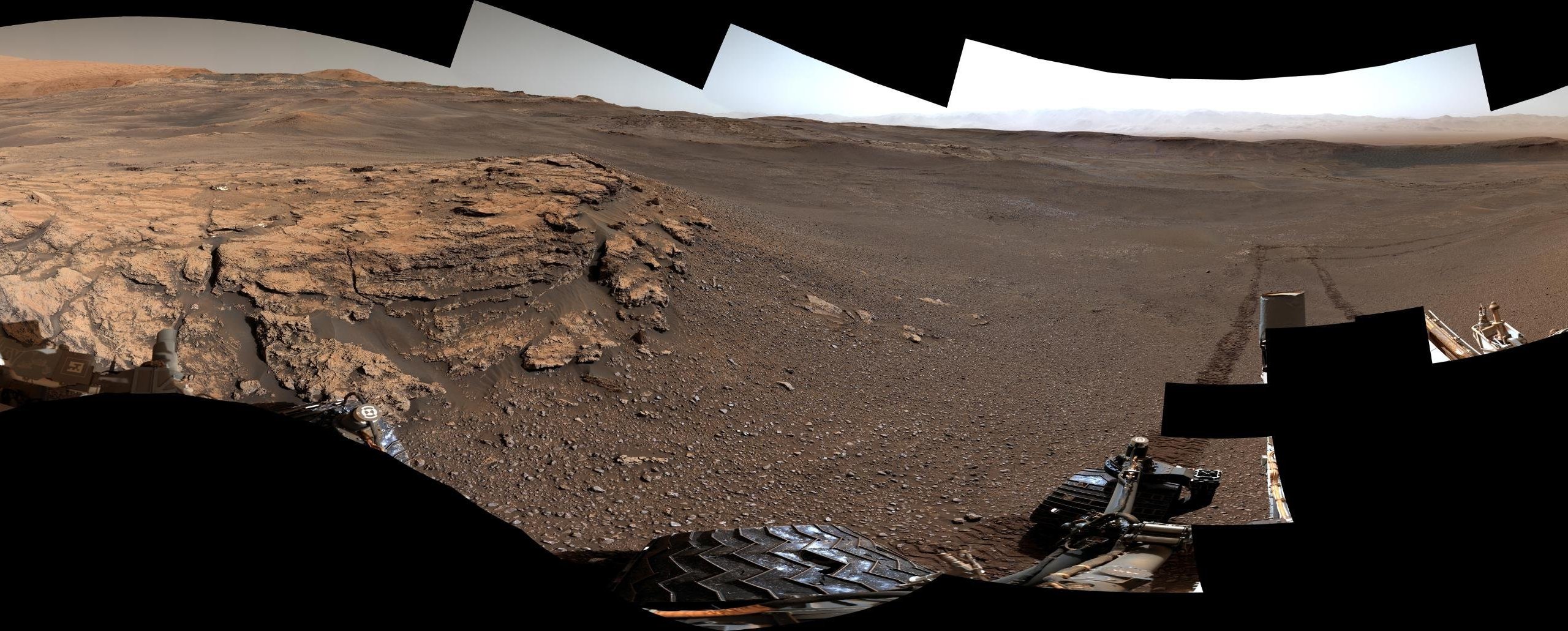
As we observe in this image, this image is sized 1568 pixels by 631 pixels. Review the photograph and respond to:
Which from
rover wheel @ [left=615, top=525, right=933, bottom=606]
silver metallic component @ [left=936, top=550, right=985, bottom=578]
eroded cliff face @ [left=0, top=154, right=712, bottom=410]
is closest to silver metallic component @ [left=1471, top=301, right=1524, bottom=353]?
rover wheel @ [left=615, top=525, right=933, bottom=606]

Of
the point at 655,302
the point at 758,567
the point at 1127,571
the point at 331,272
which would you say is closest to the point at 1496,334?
the point at 1127,571

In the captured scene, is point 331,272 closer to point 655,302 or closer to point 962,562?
point 655,302

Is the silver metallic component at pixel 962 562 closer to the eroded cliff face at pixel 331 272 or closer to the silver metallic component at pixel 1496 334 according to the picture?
the silver metallic component at pixel 1496 334

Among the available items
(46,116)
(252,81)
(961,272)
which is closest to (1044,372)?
(961,272)

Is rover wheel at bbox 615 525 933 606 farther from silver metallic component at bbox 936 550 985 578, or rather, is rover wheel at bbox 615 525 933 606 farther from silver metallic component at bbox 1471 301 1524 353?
silver metallic component at bbox 936 550 985 578

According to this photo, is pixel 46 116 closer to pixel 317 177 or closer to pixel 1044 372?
pixel 317 177

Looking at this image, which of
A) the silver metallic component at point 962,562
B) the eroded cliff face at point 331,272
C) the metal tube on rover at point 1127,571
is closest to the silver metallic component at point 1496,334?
the metal tube on rover at point 1127,571
